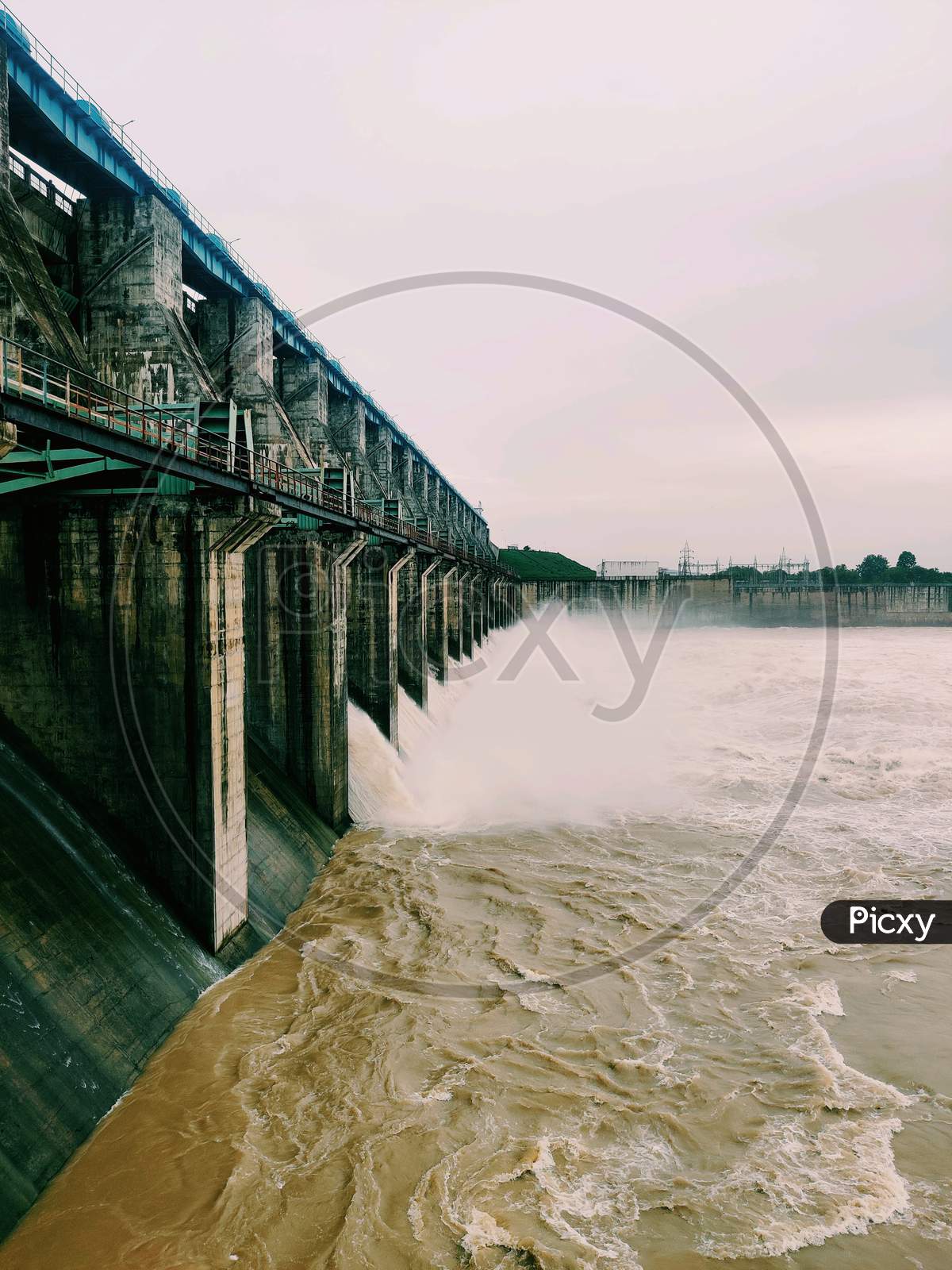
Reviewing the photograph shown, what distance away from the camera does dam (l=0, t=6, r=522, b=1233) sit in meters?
11.4

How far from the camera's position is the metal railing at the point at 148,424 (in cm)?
1102

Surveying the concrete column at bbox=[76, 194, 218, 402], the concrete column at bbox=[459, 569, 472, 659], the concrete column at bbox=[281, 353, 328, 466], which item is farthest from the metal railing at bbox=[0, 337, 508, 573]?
the concrete column at bbox=[459, 569, 472, 659]

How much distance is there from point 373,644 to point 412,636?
9.01 metres

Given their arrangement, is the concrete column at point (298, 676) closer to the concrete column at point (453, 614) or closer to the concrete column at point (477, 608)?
the concrete column at point (453, 614)

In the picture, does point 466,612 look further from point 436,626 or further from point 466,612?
point 436,626

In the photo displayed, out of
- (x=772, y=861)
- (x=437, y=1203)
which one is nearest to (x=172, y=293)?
(x=437, y=1203)

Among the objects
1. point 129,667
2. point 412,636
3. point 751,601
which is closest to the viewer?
point 129,667

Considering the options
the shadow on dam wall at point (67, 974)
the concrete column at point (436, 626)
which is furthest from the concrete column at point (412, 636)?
the shadow on dam wall at point (67, 974)

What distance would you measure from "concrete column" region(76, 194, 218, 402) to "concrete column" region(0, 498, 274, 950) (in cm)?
700

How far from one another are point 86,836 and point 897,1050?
15.3 metres

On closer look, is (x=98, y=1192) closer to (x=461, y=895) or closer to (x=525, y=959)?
(x=525, y=959)

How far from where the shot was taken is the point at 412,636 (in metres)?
38.6

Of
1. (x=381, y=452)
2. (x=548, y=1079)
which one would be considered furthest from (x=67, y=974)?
(x=381, y=452)

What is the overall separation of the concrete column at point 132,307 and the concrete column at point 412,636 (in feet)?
59.7
